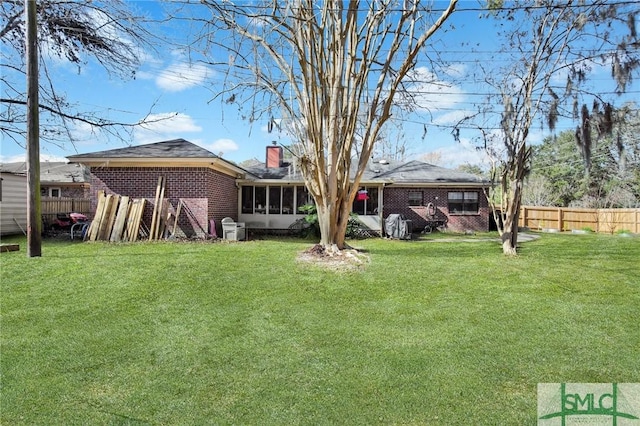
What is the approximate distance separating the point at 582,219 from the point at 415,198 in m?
9.99

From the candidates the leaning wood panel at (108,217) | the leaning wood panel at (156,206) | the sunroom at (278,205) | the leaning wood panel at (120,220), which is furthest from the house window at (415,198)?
the leaning wood panel at (108,217)

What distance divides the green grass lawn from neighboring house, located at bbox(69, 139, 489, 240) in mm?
4536

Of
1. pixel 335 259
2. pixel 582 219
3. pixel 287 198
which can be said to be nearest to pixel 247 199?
pixel 287 198

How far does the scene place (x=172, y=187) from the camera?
12.4 metres

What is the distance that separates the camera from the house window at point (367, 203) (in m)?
16.2

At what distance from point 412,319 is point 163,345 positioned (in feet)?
10.4

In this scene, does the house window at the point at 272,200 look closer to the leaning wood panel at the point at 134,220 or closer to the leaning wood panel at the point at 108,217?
the leaning wood panel at the point at 134,220

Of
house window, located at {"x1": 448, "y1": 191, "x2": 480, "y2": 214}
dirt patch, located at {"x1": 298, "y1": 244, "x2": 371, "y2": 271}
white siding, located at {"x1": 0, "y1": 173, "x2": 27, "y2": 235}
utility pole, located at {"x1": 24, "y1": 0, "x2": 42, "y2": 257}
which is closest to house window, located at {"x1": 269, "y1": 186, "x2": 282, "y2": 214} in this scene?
dirt patch, located at {"x1": 298, "y1": 244, "x2": 371, "y2": 271}

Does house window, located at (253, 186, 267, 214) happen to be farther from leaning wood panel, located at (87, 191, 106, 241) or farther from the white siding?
the white siding

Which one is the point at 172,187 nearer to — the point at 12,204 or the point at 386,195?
the point at 12,204

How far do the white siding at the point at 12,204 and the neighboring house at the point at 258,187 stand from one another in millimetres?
3081

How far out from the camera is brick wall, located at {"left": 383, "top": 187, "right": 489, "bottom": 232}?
17.6 meters

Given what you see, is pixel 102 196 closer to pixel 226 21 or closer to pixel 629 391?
pixel 226 21

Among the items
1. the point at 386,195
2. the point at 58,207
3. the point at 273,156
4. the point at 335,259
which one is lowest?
the point at 335,259
